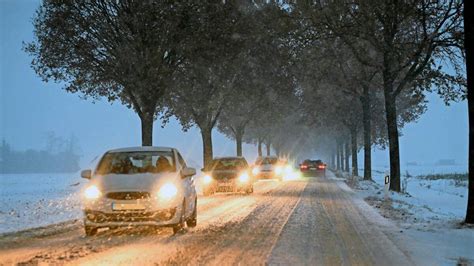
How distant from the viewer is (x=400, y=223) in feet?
45.2

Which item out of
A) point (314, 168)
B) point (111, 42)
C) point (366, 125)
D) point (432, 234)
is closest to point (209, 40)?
point (111, 42)

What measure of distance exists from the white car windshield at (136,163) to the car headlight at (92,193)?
34.3 inches

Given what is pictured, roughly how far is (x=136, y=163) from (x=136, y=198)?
2090 millimetres

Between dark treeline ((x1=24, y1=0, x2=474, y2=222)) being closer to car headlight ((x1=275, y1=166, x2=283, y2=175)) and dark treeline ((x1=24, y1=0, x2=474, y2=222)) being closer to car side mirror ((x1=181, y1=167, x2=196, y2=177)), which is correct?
car side mirror ((x1=181, y1=167, x2=196, y2=177))

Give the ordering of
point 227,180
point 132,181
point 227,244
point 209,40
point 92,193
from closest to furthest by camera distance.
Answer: point 227,244, point 92,193, point 132,181, point 209,40, point 227,180

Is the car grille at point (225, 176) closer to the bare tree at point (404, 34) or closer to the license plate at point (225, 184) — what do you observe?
the license plate at point (225, 184)

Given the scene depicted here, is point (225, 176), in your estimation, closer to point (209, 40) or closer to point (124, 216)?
point (209, 40)

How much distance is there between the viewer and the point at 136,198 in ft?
37.1

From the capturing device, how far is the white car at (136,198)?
11289mm

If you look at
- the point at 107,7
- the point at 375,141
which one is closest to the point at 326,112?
the point at 375,141

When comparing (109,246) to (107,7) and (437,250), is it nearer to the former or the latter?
(437,250)

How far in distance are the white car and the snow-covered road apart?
0.33 meters

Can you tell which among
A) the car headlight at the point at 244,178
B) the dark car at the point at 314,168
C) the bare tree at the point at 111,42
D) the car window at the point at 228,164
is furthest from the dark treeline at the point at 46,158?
the car headlight at the point at 244,178

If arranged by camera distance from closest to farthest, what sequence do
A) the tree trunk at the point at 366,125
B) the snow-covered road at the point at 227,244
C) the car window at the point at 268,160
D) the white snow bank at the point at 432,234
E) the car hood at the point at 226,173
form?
1. the snow-covered road at the point at 227,244
2. the white snow bank at the point at 432,234
3. the car hood at the point at 226,173
4. the tree trunk at the point at 366,125
5. the car window at the point at 268,160
